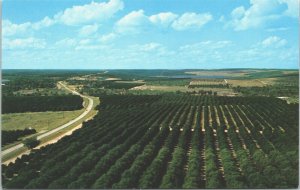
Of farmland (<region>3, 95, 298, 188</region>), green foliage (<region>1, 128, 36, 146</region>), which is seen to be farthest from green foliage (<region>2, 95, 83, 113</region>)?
farmland (<region>3, 95, 298, 188</region>)

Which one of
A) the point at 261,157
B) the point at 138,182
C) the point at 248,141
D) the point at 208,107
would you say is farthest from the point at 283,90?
the point at 138,182

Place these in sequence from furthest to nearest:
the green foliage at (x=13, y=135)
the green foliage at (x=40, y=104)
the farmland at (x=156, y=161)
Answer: the green foliage at (x=40, y=104)
the green foliage at (x=13, y=135)
the farmland at (x=156, y=161)

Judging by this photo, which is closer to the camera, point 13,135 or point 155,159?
point 155,159

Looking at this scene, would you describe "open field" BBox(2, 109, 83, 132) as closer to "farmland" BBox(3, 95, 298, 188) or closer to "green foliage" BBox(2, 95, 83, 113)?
"green foliage" BBox(2, 95, 83, 113)

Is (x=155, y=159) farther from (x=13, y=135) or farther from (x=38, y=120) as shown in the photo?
(x=38, y=120)

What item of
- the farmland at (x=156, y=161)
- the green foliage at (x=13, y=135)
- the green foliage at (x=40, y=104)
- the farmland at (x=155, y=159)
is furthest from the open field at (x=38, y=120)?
the farmland at (x=156, y=161)

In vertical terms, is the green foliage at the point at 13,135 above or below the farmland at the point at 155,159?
below

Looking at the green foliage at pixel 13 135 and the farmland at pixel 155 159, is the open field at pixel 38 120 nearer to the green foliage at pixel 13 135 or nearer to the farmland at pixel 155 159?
the farmland at pixel 155 159

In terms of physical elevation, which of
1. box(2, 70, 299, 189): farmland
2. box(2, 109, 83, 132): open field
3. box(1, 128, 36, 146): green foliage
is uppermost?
box(2, 70, 299, 189): farmland

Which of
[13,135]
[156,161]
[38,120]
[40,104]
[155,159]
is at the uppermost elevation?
[156,161]

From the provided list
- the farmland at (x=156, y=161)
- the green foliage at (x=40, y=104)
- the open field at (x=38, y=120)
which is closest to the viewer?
the farmland at (x=156, y=161)

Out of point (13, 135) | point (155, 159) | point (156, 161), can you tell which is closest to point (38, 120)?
point (13, 135)

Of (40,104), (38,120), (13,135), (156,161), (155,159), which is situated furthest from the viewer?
(40,104)
